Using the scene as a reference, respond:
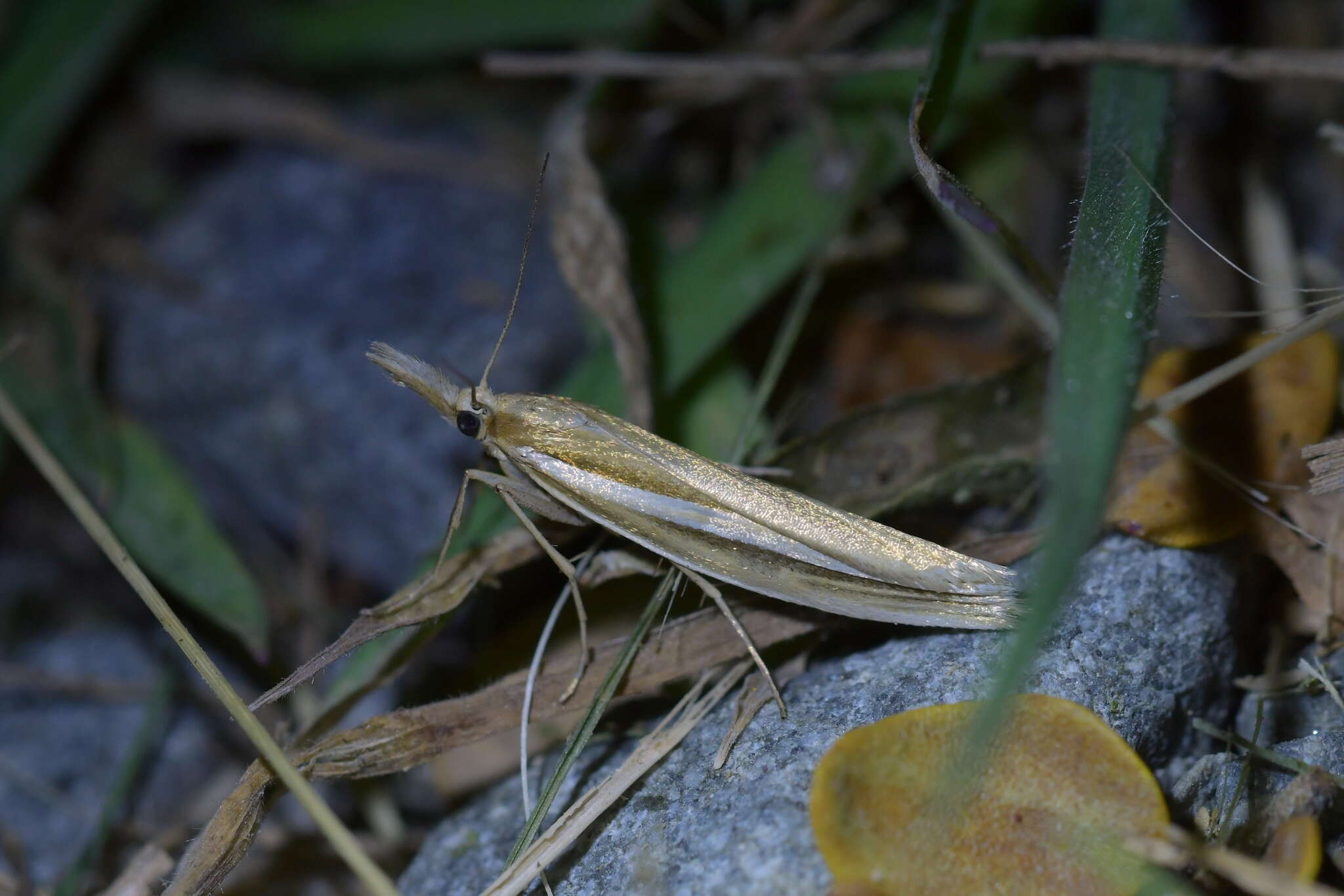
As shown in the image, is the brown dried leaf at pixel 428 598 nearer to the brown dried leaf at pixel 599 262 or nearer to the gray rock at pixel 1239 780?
the brown dried leaf at pixel 599 262

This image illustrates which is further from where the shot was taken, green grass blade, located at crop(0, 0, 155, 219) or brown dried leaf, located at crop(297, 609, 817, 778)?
green grass blade, located at crop(0, 0, 155, 219)

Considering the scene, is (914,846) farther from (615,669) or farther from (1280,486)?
(1280,486)

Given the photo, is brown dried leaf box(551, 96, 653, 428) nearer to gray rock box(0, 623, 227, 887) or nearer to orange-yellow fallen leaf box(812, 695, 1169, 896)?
orange-yellow fallen leaf box(812, 695, 1169, 896)

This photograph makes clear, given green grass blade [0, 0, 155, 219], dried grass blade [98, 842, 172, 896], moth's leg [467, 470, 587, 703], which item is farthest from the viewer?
green grass blade [0, 0, 155, 219]

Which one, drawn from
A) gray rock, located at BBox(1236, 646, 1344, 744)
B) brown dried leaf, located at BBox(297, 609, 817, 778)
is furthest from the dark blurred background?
gray rock, located at BBox(1236, 646, 1344, 744)

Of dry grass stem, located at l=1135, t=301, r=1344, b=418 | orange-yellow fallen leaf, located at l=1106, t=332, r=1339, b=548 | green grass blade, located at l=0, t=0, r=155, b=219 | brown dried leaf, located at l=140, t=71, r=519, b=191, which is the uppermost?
green grass blade, located at l=0, t=0, r=155, b=219

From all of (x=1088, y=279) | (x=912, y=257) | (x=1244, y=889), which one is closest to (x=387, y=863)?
(x=1244, y=889)

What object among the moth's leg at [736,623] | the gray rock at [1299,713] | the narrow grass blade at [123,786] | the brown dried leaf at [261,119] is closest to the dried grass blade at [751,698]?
the moth's leg at [736,623]

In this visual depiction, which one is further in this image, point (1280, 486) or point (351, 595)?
point (351, 595)

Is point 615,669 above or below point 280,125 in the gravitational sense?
below
